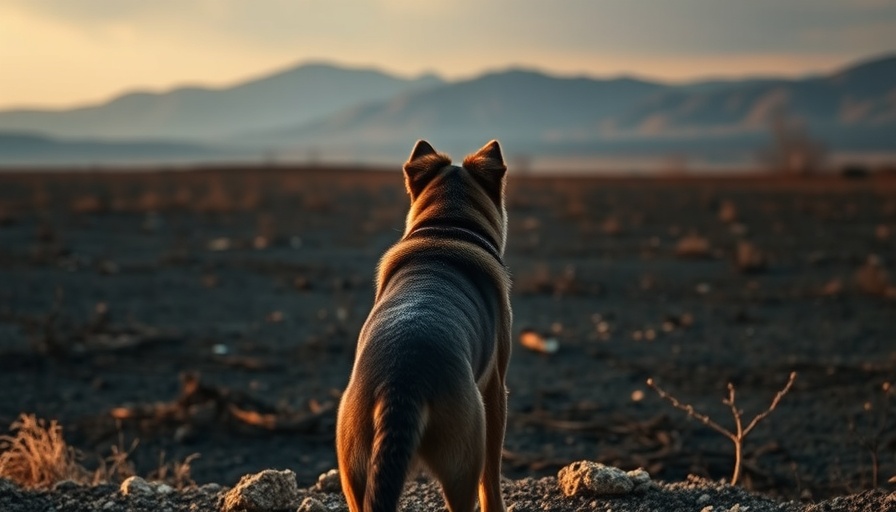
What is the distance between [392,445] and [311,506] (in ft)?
5.74

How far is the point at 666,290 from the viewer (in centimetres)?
1708

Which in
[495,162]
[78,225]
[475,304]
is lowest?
[78,225]

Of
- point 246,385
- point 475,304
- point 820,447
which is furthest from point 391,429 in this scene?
point 246,385

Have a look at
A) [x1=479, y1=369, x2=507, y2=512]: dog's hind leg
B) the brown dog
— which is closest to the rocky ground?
[x1=479, y1=369, x2=507, y2=512]: dog's hind leg

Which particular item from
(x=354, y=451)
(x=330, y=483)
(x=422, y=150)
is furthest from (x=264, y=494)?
(x=422, y=150)

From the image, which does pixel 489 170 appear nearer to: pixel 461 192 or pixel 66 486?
pixel 461 192

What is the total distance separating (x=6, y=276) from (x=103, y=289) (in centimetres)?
218

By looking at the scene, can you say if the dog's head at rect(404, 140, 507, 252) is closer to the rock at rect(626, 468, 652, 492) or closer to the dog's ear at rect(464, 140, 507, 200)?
the dog's ear at rect(464, 140, 507, 200)

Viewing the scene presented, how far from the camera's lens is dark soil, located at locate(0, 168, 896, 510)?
28.4 feet

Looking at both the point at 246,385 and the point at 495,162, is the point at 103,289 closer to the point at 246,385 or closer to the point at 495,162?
the point at 246,385

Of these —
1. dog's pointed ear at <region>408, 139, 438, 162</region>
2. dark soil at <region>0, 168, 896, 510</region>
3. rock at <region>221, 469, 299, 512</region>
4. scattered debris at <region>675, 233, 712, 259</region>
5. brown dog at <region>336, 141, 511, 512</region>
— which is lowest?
dark soil at <region>0, 168, 896, 510</region>

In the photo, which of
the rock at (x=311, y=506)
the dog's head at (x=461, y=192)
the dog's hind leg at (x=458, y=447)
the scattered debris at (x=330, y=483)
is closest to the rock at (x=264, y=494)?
the rock at (x=311, y=506)

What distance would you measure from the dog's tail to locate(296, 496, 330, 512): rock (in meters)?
1.58

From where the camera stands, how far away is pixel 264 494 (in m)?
5.62
